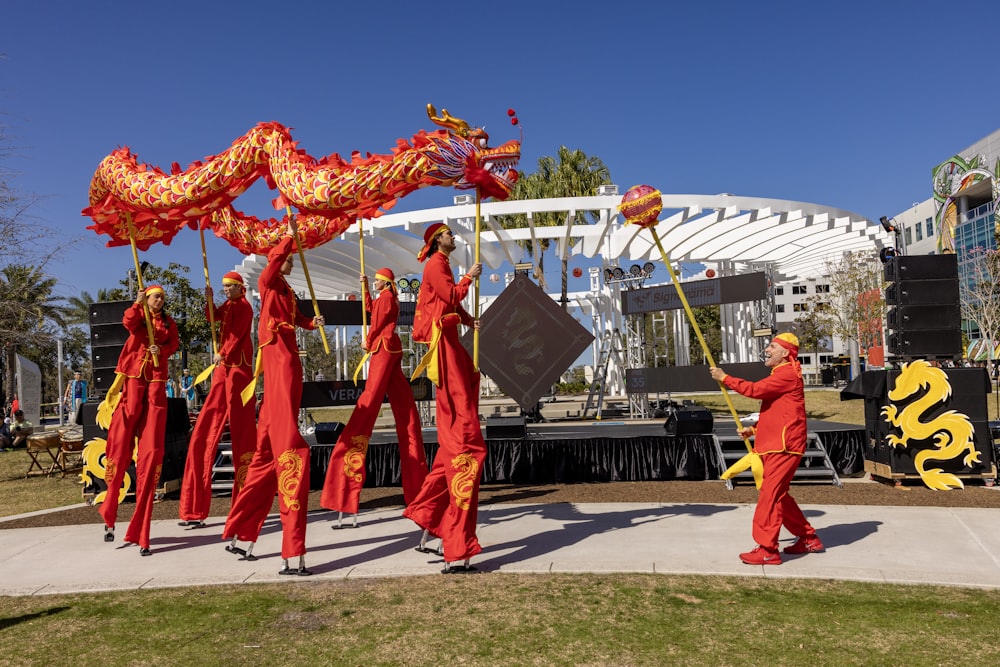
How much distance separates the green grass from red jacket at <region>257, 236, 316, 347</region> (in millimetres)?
1797

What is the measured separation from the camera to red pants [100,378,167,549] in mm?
6328

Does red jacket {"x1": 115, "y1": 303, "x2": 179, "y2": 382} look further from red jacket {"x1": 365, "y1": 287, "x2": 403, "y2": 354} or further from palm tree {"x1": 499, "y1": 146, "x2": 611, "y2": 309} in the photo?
palm tree {"x1": 499, "y1": 146, "x2": 611, "y2": 309}

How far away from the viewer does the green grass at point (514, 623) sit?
3.51 m

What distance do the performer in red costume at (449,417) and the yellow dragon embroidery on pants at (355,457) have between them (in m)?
1.22

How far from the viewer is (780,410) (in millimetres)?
5285

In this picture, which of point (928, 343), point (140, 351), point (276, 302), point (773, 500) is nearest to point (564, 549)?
point (773, 500)

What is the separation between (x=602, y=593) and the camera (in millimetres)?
4488

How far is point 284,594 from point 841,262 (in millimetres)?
32138

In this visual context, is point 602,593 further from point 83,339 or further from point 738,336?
point 83,339

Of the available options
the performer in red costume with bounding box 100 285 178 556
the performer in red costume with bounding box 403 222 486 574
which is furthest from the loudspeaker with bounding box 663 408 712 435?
the performer in red costume with bounding box 100 285 178 556

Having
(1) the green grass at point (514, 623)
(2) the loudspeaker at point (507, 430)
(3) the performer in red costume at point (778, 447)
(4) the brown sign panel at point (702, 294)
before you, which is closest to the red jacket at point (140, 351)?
(1) the green grass at point (514, 623)

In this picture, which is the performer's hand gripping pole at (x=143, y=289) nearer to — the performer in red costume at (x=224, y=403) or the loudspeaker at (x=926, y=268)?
the performer in red costume at (x=224, y=403)

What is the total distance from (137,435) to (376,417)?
217cm

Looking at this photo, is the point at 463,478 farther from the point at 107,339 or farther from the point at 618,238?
the point at 618,238
